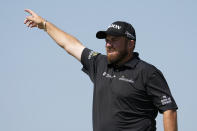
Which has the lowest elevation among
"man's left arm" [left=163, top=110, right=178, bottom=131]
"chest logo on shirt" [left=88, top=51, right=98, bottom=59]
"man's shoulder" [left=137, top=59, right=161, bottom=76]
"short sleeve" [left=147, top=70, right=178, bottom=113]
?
"man's left arm" [left=163, top=110, right=178, bottom=131]

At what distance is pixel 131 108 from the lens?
776cm

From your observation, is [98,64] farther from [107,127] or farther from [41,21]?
[41,21]

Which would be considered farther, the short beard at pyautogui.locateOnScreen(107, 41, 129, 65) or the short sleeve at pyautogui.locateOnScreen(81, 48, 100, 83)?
the short sleeve at pyautogui.locateOnScreen(81, 48, 100, 83)

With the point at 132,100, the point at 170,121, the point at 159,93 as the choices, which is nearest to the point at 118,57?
the point at 132,100

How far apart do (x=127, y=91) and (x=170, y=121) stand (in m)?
0.97

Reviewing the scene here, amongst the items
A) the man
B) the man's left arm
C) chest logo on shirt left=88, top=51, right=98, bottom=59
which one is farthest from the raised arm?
the man's left arm

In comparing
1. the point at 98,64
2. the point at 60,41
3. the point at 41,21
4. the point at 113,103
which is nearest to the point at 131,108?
the point at 113,103

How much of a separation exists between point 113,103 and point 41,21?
3.11 meters

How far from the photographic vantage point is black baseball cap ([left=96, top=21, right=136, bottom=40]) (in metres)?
8.19

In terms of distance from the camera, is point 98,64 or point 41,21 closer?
point 98,64

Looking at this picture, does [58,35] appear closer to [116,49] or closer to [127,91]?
[116,49]

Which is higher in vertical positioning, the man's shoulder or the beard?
the beard

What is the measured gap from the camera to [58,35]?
30.9 ft

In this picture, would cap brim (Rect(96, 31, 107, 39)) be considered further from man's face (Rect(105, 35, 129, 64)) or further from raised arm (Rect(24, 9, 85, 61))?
raised arm (Rect(24, 9, 85, 61))
